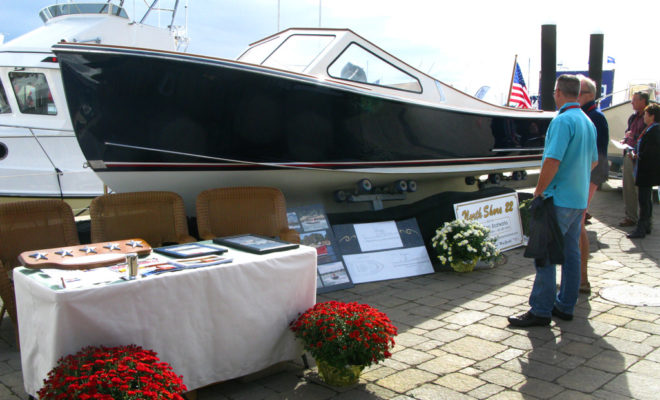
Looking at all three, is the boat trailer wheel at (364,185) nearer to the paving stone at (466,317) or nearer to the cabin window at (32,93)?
the paving stone at (466,317)

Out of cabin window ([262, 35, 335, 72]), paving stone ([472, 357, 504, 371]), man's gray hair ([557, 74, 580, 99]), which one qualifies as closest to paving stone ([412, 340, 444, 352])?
paving stone ([472, 357, 504, 371])

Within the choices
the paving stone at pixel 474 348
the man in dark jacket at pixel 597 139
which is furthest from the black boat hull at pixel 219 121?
the paving stone at pixel 474 348

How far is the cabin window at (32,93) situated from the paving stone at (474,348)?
9267 millimetres

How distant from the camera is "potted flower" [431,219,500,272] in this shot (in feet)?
19.6

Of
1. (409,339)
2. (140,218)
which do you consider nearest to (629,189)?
→ (409,339)

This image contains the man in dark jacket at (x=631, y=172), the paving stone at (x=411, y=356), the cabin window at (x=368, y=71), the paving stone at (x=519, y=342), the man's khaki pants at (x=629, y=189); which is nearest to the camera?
the paving stone at (x=411, y=356)

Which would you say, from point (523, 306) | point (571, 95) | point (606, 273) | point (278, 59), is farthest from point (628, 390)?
point (278, 59)

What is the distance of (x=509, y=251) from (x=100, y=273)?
17.3 feet

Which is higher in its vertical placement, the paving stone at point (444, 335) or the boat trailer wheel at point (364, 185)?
the boat trailer wheel at point (364, 185)

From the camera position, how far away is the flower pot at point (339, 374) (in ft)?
10.8

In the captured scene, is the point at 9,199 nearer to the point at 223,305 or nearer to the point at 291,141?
the point at 291,141

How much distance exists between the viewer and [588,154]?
13.8ft

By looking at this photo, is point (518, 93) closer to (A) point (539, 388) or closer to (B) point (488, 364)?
(B) point (488, 364)

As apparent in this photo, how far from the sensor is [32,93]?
1060 centimetres
